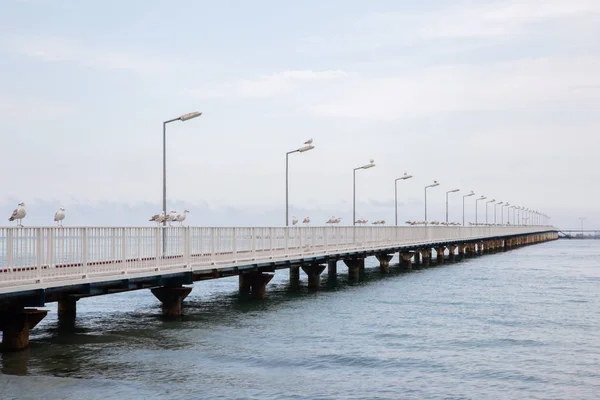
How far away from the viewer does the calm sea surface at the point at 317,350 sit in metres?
17.1

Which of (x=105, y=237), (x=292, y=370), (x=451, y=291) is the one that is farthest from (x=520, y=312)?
(x=105, y=237)

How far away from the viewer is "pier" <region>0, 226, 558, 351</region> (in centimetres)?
1908

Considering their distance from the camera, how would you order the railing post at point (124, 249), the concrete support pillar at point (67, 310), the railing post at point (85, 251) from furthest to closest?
the concrete support pillar at point (67, 310) → the railing post at point (124, 249) → the railing post at point (85, 251)

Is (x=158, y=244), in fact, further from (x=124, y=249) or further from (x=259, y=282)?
(x=259, y=282)

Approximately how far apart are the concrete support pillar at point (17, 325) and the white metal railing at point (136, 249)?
924mm

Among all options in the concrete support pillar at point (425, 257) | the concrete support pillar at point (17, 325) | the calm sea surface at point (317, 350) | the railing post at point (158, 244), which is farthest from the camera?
the concrete support pillar at point (425, 257)

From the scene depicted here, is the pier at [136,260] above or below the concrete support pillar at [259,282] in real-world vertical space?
above

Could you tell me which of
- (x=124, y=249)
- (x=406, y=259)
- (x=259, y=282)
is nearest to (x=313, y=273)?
(x=259, y=282)

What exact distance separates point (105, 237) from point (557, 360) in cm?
1302

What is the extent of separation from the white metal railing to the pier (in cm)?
3

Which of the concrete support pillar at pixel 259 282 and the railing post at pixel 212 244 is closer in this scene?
the railing post at pixel 212 244

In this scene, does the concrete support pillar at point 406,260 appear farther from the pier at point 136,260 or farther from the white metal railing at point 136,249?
the white metal railing at point 136,249

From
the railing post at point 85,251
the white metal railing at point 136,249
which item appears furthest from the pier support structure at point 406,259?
the railing post at point 85,251

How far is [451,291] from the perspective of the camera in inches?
1660
